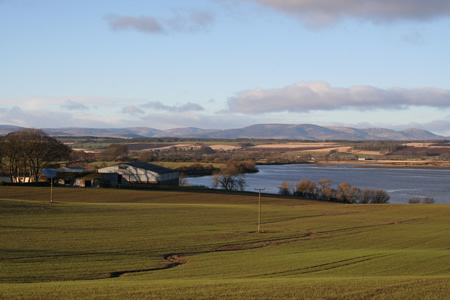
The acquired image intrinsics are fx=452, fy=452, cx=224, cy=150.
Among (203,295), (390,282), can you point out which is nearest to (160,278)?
(203,295)

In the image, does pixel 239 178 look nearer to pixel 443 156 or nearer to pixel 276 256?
pixel 276 256

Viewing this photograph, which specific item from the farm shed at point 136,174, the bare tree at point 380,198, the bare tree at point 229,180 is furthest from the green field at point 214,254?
the bare tree at point 229,180

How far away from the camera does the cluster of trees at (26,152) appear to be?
6819 centimetres

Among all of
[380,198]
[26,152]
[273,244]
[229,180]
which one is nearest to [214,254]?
[273,244]

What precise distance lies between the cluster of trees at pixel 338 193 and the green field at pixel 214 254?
79.5 feet

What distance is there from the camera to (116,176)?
2950 inches

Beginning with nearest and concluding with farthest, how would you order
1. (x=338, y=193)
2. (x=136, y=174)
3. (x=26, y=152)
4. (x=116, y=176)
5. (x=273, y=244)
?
(x=273, y=244) < (x=26, y=152) < (x=338, y=193) < (x=116, y=176) < (x=136, y=174)

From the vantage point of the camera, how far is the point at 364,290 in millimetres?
13203

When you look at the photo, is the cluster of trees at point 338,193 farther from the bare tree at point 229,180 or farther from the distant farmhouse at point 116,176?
the distant farmhouse at point 116,176

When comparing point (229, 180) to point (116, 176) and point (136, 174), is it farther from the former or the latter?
point (116, 176)

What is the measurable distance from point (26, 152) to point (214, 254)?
182 ft

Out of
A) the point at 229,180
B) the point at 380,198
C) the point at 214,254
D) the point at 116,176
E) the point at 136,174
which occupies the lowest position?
the point at 380,198

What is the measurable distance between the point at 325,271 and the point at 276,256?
13.6 ft

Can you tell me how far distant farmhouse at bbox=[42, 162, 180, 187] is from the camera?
6694 centimetres
